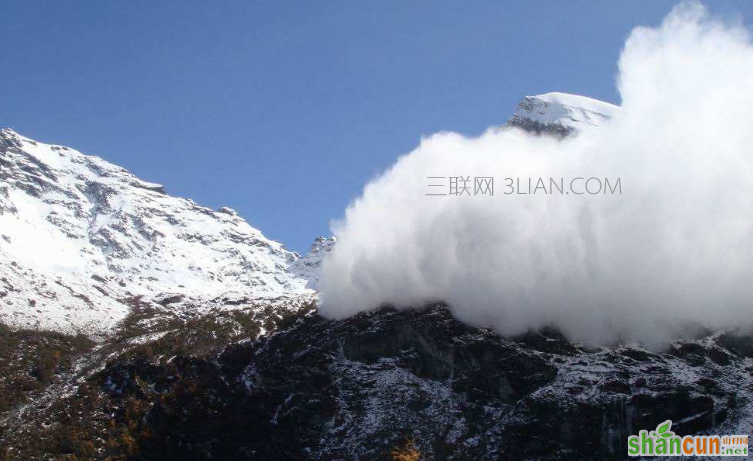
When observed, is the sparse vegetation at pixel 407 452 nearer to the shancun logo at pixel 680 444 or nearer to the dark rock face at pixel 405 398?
the dark rock face at pixel 405 398

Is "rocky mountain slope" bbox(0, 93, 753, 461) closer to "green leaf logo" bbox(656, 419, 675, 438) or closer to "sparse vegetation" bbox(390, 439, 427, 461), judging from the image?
"sparse vegetation" bbox(390, 439, 427, 461)

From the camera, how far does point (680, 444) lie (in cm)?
11788

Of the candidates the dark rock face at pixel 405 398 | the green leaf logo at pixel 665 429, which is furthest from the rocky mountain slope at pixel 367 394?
the green leaf logo at pixel 665 429

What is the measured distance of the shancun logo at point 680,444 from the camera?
366 feet

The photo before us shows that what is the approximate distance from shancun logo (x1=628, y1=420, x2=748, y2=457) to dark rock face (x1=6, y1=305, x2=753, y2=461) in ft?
6.90

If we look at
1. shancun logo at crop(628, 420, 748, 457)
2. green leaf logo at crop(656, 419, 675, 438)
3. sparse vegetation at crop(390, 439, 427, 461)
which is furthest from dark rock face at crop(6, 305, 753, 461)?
shancun logo at crop(628, 420, 748, 457)

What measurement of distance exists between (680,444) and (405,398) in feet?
155

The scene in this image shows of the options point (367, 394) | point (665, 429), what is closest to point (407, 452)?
point (367, 394)

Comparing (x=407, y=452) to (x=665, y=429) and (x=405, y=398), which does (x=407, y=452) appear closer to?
(x=405, y=398)

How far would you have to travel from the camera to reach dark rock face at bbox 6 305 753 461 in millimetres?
125000

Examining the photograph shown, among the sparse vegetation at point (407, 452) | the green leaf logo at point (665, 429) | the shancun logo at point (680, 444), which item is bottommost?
the sparse vegetation at point (407, 452)

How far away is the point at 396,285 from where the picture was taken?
176 meters

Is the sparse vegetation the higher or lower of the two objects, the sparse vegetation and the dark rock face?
the lower

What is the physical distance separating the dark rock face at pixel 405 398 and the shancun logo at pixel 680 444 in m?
2.10
